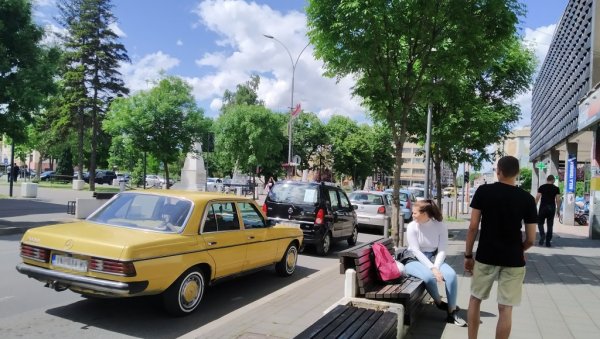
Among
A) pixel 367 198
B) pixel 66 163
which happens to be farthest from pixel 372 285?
pixel 66 163

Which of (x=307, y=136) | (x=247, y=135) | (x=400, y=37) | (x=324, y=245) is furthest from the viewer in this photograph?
(x=307, y=136)

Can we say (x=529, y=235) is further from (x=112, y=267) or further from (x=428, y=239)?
(x=112, y=267)

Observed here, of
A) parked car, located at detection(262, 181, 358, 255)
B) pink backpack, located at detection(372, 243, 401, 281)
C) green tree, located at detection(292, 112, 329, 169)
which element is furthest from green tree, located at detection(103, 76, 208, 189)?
green tree, located at detection(292, 112, 329, 169)

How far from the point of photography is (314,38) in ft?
31.2

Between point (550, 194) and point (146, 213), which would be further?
point (550, 194)

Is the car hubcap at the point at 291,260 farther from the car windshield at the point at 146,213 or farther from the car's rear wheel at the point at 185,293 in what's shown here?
the car windshield at the point at 146,213

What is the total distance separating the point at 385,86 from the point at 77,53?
1359 inches

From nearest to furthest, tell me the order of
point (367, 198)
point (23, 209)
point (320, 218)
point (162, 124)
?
point (320, 218), point (367, 198), point (23, 209), point (162, 124)

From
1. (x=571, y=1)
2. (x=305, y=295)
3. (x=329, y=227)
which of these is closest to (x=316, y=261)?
(x=329, y=227)

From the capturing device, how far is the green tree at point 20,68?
1405 centimetres

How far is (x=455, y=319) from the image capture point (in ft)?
18.6

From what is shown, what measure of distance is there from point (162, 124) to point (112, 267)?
78.7 feet

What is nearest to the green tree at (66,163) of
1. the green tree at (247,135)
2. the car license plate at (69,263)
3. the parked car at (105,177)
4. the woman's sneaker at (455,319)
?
the parked car at (105,177)

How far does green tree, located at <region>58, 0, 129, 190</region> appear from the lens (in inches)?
1502
